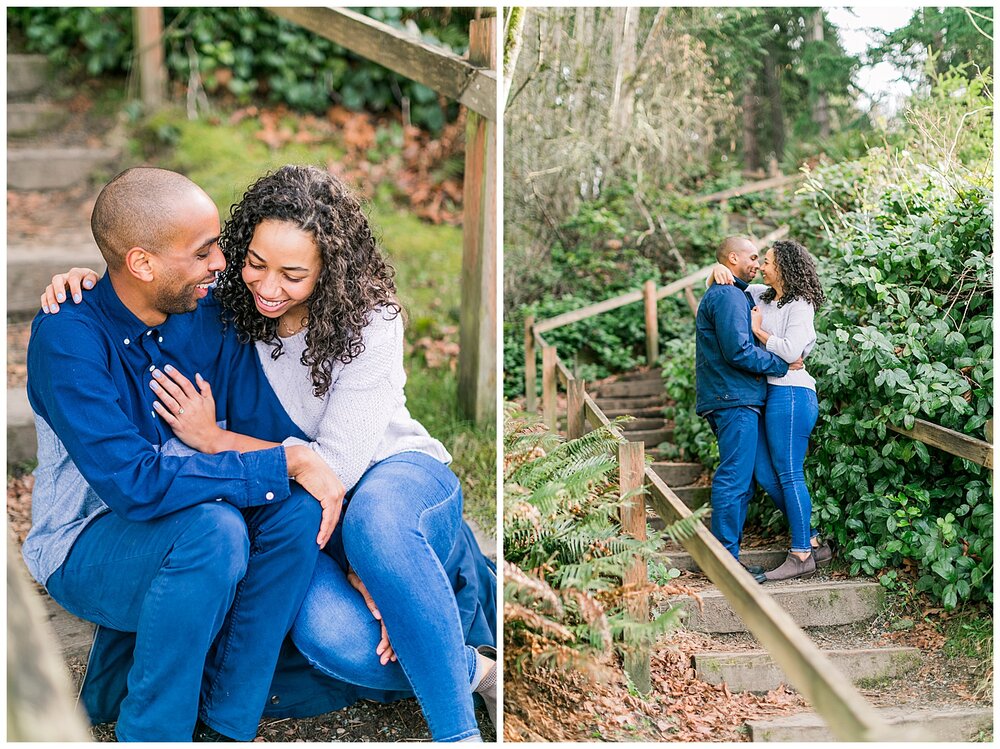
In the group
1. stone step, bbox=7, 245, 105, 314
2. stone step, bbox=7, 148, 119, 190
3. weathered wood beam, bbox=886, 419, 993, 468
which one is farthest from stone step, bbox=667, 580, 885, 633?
stone step, bbox=7, 148, 119, 190

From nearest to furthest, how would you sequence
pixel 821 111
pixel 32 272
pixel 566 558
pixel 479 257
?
1. pixel 566 558
2. pixel 479 257
3. pixel 821 111
4. pixel 32 272

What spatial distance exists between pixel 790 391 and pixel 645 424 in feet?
5.62

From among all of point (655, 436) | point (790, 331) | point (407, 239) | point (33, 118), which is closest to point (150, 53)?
point (33, 118)

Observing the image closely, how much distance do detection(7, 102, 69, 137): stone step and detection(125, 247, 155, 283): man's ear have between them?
3601mm

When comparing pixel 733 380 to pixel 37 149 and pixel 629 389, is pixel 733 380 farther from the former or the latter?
pixel 37 149

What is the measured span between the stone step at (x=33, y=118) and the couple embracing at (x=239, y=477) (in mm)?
3486

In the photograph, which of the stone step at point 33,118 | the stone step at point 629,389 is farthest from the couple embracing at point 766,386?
the stone step at point 33,118

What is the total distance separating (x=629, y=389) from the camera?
5.46 meters

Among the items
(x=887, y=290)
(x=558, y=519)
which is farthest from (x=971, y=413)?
(x=558, y=519)

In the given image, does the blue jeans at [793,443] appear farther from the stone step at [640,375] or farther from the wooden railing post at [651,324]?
the wooden railing post at [651,324]

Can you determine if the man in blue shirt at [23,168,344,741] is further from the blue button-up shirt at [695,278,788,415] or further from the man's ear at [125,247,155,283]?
the blue button-up shirt at [695,278,788,415]

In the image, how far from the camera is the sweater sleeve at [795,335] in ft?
9.75

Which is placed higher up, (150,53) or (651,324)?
(150,53)

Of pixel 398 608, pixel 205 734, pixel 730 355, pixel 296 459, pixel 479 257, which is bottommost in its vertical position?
pixel 205 734
